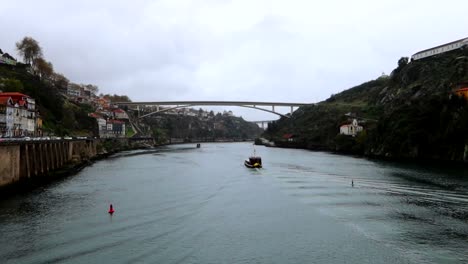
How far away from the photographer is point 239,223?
72.0 ft

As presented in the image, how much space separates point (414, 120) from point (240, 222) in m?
51.0

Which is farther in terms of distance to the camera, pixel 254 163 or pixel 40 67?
pixel 40 67

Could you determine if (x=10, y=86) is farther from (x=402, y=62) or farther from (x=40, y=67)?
(x=402, y=62)

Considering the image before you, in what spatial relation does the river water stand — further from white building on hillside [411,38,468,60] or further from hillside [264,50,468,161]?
white building on hillside [411,38,468,60]

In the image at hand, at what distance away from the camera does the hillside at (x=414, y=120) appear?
56.6m

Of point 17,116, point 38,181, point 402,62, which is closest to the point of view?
point 38,181

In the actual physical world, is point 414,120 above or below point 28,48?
below

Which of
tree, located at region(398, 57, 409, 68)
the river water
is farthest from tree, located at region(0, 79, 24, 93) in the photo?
tree, located at region(398, 57, 409, 68)

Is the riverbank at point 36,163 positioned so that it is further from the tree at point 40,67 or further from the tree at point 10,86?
the tree at point 40,67

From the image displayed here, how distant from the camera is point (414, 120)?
63.9 m

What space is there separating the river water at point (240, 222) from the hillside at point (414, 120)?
2290 centimetres

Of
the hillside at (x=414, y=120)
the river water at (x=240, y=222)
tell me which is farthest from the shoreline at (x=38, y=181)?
the hillside at (x=414, y=120)

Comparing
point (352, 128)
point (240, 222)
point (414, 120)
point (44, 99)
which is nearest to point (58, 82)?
point (44, 99)

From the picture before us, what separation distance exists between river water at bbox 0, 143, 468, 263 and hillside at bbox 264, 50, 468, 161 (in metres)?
22.9
